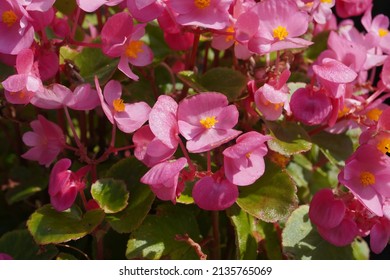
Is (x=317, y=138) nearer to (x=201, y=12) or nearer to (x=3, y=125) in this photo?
(x=201, y=12)

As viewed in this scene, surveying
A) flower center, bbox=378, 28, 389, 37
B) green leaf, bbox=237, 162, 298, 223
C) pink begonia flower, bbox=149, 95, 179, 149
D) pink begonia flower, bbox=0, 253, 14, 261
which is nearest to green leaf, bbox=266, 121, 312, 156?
green leaf, bbox=237, 162, 298, 223

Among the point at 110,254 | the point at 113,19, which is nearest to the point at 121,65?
the point at 113,19

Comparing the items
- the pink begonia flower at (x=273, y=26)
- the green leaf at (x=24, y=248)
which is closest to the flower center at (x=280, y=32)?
the pink begonia flower at (x=273, y=26)

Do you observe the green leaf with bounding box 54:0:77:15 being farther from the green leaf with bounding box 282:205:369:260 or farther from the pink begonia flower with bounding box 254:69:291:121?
the green leaf with bounding box 282:205:369:260

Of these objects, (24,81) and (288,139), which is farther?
(288,139)

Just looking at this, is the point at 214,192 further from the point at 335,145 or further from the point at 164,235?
the point at 335,145

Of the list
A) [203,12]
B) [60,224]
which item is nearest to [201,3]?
[203,12]

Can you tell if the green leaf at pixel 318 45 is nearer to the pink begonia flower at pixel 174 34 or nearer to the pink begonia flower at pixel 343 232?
the pink begonia flower at pixel 174 34
